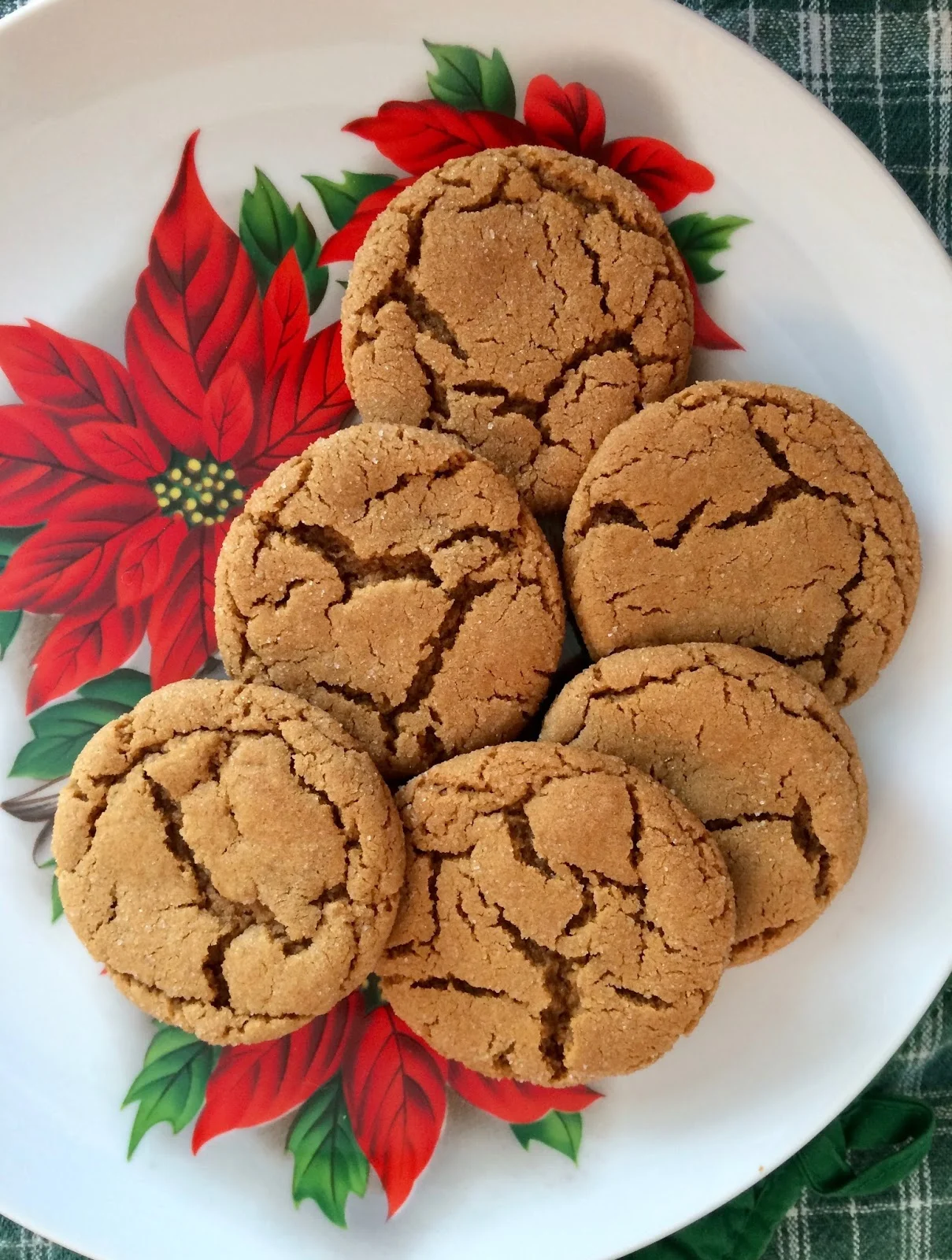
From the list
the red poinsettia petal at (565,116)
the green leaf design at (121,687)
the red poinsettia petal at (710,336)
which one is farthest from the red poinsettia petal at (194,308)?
the red poinsettia petal at (710,336)

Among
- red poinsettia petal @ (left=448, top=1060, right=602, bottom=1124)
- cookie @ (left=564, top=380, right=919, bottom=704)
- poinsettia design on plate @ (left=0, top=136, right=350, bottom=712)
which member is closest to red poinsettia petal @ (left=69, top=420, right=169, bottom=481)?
poinsettia design on plate @ (left=0, top=136, right=350, bottom=712)

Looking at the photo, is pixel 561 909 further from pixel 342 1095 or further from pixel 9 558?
pixel 9 558

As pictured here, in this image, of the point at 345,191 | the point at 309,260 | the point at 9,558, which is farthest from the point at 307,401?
the point at 9,558

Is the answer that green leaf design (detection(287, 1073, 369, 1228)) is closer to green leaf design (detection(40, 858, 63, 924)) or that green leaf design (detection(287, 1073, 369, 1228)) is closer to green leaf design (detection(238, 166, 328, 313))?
green leaf design (detection(40, 858, 63, 924))

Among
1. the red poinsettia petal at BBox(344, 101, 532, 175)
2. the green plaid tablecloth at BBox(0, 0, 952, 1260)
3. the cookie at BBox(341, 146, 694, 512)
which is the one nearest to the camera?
the cookie at BBox(341, 146, 694, 512)

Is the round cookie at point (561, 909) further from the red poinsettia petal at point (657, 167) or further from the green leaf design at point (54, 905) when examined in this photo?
the red poinsettia petal at point (657, 167)

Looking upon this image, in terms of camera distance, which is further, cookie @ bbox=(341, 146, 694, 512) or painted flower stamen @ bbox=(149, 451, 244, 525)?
painted flower stamen @ bbox=(149, 451, 244, 525)
